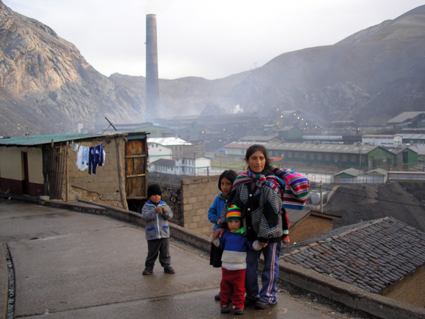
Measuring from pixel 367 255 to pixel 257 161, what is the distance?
7349mm

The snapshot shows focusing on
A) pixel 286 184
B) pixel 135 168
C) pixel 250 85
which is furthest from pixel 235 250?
pixel 250 85

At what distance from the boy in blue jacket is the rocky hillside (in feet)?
201

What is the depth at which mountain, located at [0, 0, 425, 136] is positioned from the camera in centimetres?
7819

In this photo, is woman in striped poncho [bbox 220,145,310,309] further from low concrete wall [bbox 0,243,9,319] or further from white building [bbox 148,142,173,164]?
white building [bbox 148,142,173,164]

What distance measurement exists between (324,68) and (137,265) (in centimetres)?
13729

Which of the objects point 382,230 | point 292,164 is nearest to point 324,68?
point 292,164

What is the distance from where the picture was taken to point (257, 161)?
123 inches

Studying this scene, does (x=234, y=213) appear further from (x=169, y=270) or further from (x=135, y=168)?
(x=135, y=168)

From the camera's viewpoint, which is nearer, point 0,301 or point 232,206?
point 232,206

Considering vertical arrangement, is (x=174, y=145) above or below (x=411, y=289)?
above

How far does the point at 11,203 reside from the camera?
37.9 ft

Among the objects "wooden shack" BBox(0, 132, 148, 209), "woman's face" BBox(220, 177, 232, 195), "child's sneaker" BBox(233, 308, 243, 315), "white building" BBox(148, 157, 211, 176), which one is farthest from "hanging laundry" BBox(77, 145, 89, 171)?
"white building" BBox(148, 157, 211, 176)

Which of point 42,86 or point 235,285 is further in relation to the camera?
point 42,86

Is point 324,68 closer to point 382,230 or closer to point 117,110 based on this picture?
point 117,110
